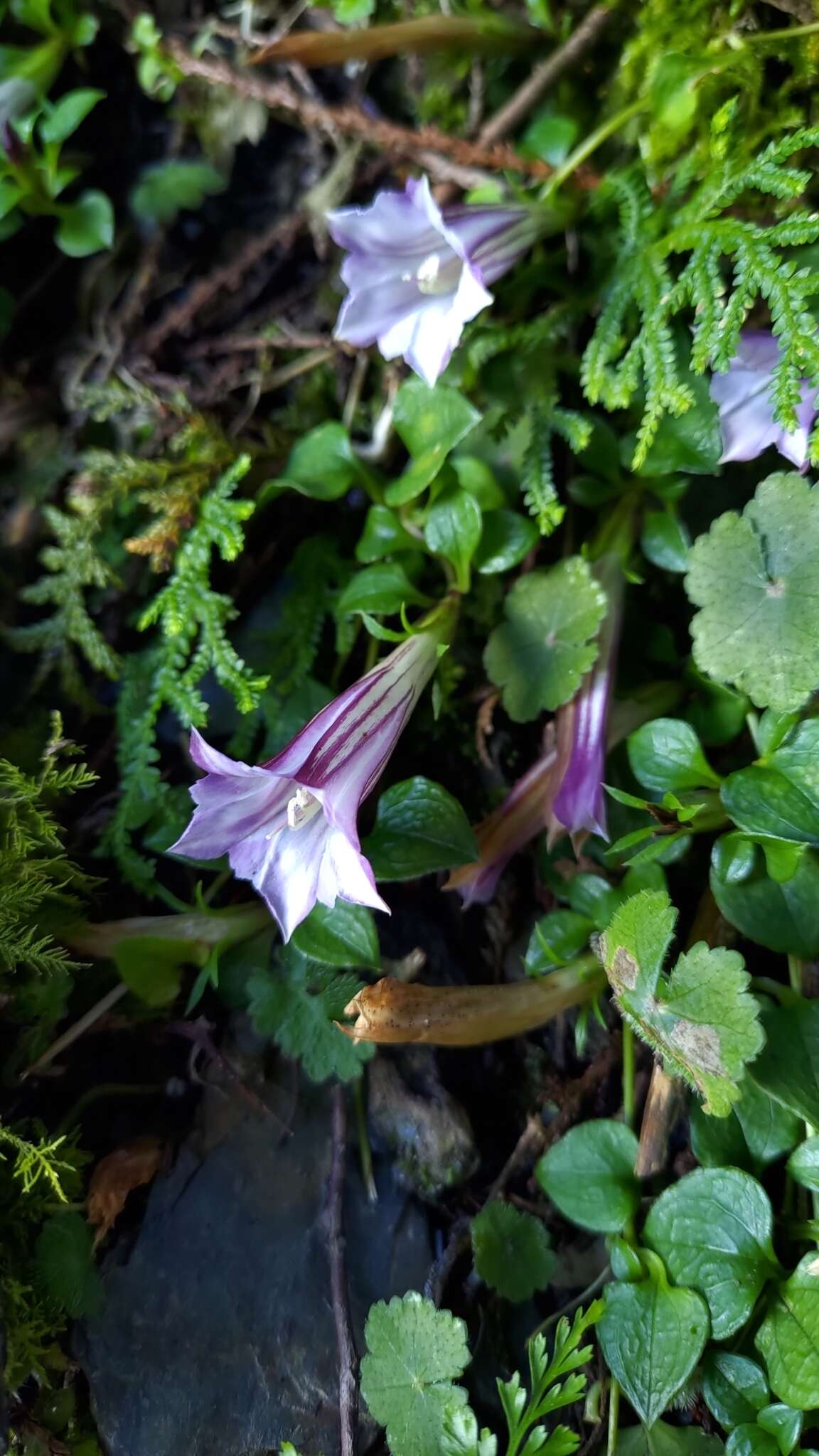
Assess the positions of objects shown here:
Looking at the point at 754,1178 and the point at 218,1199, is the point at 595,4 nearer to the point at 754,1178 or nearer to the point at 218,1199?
the point at 754,1178

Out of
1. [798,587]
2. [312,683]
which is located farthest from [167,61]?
[798,587]

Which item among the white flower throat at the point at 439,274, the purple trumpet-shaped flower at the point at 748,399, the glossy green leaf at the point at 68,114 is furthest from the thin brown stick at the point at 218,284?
the purple trumpet-shaped flower at the point at 748,399

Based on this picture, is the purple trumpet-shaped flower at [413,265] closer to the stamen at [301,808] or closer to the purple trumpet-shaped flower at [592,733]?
the purple trumpet-shaped flower at [592,733]

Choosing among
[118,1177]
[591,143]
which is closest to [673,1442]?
[118,1177]

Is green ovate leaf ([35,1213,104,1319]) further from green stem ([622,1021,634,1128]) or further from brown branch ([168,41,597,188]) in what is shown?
brown branch ([168,41,597,188])

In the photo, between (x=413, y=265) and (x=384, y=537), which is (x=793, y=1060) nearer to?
(x=384, y=537)

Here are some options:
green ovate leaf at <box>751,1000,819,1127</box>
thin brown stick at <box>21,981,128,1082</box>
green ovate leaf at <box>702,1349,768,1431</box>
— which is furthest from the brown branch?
green ovate leaf at <box>702,1349,768,1431</box>

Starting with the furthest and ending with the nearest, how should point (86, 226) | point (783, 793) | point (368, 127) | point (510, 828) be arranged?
point (86, 226), point (368, 127), point (510, 828), point (783, 793)

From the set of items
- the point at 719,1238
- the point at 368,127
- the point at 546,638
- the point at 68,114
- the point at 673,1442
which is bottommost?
the point at 673,1442
